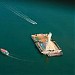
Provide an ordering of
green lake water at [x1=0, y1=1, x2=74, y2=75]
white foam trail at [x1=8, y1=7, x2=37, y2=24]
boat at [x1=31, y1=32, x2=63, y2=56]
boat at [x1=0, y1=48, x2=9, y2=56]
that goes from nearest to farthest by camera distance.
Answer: green lake water at [x1=0, y1=1, x2=74, y2=75], boat at [x1=0, y1=48, x2=9, y2=56], boat at [x1=31, y1=32, x2=63, y2=56], white foam trail at [x1=8, y1=7, x2=37, y2=24]

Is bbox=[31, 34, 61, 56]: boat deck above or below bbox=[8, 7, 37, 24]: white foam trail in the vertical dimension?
below

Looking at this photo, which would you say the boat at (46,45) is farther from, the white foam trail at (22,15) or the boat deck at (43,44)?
the white foam trail at (22,15)

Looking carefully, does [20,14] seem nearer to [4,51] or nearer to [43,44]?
[43,44]

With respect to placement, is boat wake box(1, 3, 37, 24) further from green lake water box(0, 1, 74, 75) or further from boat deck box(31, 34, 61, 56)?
boat deck box(31, 34, 61, 56)

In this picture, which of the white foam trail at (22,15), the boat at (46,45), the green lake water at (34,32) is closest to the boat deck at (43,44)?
the boat at (46,45)

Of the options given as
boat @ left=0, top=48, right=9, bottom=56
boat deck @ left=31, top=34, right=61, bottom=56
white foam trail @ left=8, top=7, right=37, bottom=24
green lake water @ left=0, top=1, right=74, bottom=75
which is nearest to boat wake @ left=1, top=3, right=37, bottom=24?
white foam trail @ left=8, top=7, right=37, bottom=24

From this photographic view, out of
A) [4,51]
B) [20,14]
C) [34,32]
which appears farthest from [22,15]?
[4,51]
